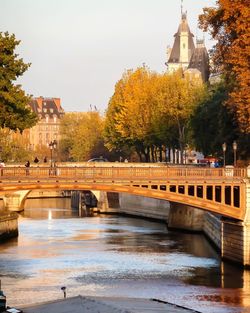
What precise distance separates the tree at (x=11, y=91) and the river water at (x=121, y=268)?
8.23 m

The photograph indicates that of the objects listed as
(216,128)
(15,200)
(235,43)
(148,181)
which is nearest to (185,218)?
(216,128)

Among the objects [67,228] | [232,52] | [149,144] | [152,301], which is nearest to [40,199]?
[149,144]

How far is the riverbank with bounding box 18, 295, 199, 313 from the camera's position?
37.3m

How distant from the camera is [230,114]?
81125mm

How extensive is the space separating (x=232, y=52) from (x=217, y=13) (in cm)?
365

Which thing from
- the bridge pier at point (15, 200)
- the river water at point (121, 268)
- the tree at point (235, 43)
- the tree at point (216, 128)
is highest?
the tree at point (235, 43)

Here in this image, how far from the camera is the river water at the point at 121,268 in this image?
55.8m

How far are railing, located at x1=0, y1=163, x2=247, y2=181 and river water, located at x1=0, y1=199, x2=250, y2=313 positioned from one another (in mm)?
4966

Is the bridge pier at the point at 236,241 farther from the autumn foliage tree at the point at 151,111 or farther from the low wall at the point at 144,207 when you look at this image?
the autumn foliage tree at the point at 151,111

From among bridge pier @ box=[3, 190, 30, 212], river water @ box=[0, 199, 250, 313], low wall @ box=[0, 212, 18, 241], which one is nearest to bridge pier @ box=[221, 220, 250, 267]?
river water @ box=[0, 199, 250, 313]

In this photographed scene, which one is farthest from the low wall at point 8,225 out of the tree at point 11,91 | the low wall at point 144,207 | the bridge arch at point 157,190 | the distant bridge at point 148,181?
the low wall at point 144,207

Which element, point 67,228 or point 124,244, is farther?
point 67,228

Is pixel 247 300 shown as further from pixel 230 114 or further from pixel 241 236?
pixel 230 114

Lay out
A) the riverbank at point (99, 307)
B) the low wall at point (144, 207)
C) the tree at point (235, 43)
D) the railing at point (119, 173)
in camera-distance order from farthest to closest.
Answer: the low wall at point (144, 207), the tree at point (235, 43), the railing at point (119, 173), the riverbank at point (99, 307)
